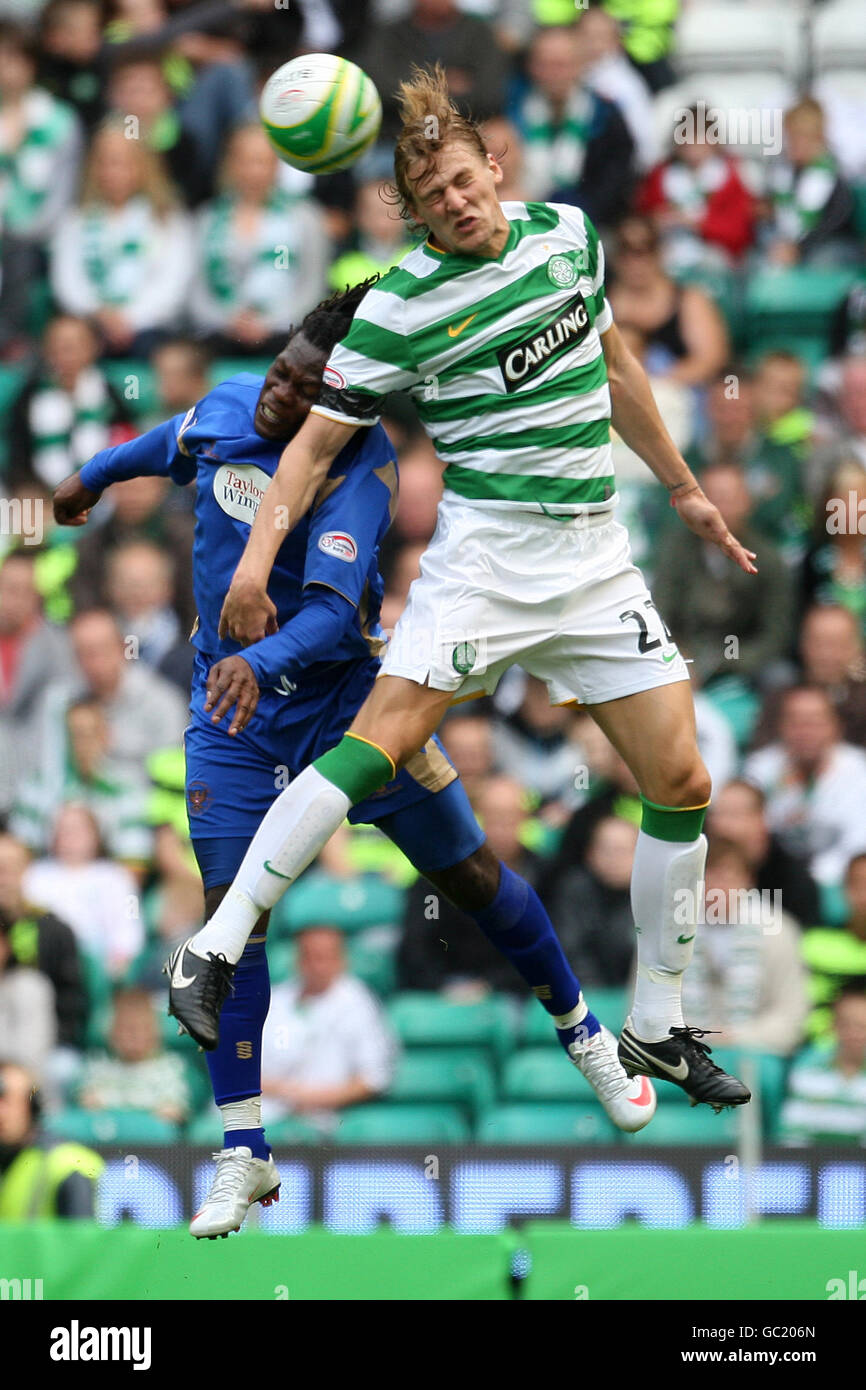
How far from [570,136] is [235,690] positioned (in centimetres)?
551

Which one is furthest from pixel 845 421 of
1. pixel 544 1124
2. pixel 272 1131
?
pixel 272 1131

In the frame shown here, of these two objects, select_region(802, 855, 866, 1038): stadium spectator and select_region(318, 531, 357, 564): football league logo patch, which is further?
select_region(802, 855, 866, 1038): stadium spectator

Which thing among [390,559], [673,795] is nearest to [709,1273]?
[673,795]

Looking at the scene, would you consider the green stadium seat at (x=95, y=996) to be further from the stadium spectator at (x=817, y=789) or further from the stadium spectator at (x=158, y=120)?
the stadium spectator at (x=158, y=120)

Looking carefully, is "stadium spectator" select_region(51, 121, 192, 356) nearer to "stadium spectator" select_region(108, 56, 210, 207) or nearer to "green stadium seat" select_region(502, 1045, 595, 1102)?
"stadium spectator" select_region(108, 56, 210, 207)

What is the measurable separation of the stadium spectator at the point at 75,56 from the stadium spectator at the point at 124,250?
0.90ft

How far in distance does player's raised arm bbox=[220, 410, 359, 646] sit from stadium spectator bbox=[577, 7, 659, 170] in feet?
16.7

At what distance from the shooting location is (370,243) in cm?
975

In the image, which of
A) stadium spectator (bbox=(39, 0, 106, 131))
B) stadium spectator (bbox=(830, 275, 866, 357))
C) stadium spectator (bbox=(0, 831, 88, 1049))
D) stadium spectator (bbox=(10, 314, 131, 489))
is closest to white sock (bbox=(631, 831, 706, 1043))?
stadium spectator (bbox=(0, 831, 88, 1049))

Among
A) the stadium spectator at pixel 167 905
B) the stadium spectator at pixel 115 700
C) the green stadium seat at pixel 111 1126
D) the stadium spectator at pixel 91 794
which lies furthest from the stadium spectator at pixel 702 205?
the green stadium seat at pixel 111 1126

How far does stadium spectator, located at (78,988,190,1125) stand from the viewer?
8.23 m

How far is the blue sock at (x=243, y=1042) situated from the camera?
5.62 meters
